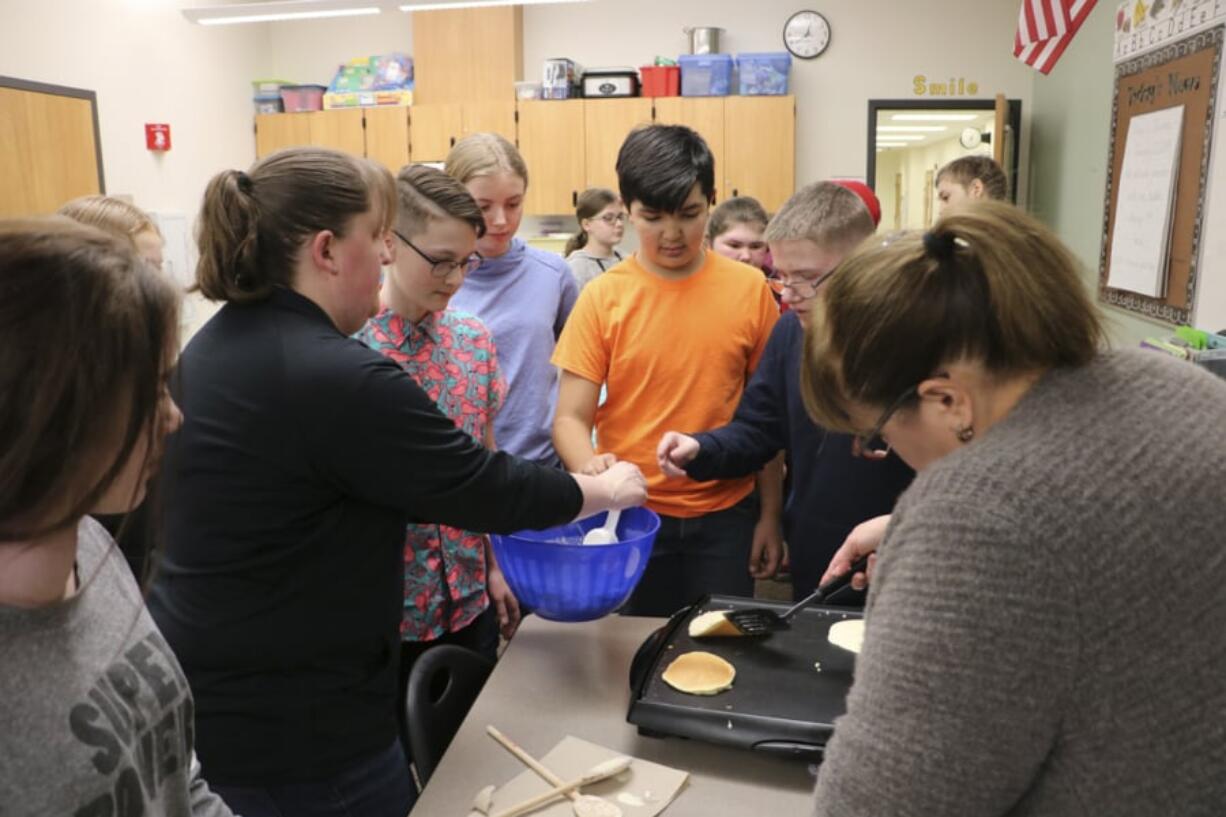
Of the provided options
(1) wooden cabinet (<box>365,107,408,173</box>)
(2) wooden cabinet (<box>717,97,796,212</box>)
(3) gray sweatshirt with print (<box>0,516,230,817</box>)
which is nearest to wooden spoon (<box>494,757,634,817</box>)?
(3) gray sweatshirt with print (<box>0,516,230,817</box>)

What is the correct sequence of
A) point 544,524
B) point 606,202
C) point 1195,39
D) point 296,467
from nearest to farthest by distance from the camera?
point 296,467
point 544,524
point 1195,39
point 606,202

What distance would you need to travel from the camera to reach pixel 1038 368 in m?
0.77

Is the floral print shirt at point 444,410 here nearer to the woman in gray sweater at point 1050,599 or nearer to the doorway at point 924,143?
the woman in gray sweater at point 1050,599

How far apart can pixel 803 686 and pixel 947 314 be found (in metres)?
0.67

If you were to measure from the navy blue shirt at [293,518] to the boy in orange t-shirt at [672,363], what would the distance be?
714mm

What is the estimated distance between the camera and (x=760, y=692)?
126cm

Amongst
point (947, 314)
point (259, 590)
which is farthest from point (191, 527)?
point (947, 314)

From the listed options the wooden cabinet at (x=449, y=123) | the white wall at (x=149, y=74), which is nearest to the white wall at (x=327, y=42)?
the white wall at (x=149, y=74)

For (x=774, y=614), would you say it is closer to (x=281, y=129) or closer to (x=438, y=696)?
(x=438, y=696)

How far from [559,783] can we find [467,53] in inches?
234

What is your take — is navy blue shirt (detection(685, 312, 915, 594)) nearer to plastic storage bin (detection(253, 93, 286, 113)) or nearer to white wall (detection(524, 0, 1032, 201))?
white wall (detection(524, 0, 1032, 201))

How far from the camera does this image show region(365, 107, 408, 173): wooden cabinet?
6312 millimetres

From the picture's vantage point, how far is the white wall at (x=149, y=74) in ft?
15.6

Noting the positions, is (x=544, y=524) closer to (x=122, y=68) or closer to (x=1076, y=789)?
(x=1076, y=789)
